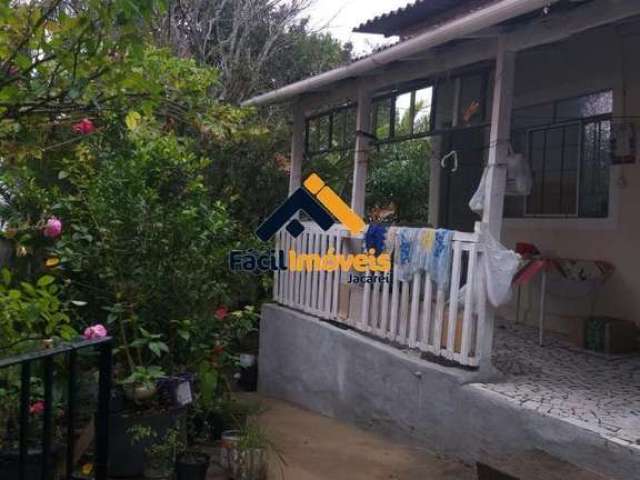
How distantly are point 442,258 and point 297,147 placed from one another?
3.64 metres

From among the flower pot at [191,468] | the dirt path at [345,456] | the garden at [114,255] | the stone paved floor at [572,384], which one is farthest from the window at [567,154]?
the flower pot at [191,468]

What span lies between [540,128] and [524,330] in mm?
2077

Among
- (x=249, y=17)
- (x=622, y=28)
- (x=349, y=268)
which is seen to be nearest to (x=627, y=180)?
(x=622, y=28)

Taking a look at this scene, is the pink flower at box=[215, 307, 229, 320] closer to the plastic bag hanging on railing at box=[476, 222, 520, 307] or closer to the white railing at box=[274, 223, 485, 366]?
the white railing at box=[274, 223, 485, 366]

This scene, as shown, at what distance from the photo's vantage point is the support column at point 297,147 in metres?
8.16

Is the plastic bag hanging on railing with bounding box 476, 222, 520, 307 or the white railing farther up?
the plastic bag hanging on railing with bounding box 476, 222, 520, 307

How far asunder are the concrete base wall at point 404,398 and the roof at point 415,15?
382 cm

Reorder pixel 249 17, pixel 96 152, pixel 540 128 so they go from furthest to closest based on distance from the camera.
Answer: pixel 249 17 < pixel 540 128 < pixel 96 152

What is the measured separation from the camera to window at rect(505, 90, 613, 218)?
6.42 m

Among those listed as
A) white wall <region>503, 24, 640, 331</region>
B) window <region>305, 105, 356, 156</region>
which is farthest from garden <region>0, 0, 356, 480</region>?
white wall <region>503, 24, 640, 331</region>

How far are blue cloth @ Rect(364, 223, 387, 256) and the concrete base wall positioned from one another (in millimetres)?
805

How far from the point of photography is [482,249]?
183 inches

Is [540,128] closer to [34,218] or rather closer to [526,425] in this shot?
[526,425]

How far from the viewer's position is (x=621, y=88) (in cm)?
612
